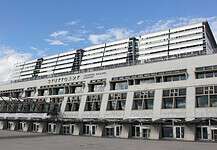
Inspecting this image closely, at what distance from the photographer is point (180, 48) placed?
115 m

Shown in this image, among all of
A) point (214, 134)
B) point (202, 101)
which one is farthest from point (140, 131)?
point (214, 134)

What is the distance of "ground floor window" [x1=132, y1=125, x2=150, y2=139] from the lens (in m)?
43.7

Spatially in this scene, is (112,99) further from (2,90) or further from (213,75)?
(2,90)

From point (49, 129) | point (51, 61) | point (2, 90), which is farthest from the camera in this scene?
point (51, 61)

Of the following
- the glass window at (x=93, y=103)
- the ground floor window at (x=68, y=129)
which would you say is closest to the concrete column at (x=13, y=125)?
the ground floor window at (x=68, y=129)

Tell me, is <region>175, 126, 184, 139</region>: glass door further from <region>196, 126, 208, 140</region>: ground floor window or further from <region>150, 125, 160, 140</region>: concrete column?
<region>150, 125, 160, 140</region>: concrete column

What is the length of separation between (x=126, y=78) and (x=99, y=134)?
988 centimetres

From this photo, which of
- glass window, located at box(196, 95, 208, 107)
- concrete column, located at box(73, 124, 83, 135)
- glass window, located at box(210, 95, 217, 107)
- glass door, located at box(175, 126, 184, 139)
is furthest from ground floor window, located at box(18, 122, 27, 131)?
glass window, located at box(210, 95, 217, 107)

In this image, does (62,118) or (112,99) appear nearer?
(112,99)

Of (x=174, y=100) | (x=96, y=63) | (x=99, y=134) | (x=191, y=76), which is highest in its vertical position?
(x=96, y=63)

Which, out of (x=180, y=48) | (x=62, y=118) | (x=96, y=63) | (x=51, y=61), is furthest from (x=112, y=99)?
(x=51, y=61)

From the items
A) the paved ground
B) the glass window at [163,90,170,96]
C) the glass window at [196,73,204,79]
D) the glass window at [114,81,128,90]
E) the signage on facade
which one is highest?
the signage on facade

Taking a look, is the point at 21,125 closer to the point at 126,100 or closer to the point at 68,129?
the point at 68,129

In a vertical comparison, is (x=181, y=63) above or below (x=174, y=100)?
above
